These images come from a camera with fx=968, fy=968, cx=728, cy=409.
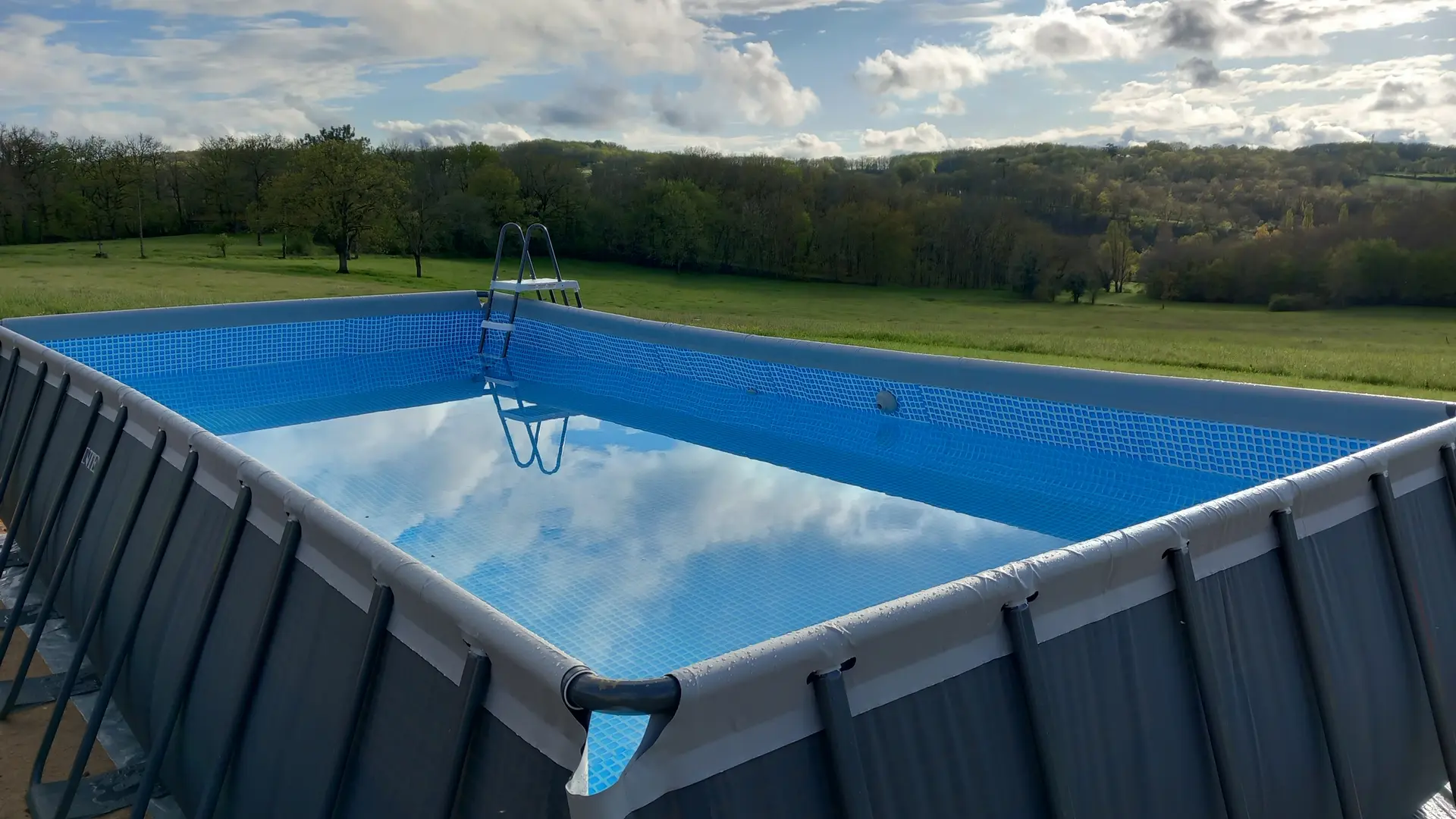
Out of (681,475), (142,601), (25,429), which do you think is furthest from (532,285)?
(142,601)

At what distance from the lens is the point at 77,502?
3.69m

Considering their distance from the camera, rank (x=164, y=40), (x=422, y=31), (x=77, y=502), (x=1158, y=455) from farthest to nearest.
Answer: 1. (x=164, y=40)
2. (x=422, y=31)
3. (x=1158, y=455)
4. (x=77, y=502)

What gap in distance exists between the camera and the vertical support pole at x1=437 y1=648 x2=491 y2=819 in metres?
1.48

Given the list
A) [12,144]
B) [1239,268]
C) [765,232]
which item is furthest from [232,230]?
[1239,268]

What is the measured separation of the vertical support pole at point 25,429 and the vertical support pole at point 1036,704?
14.3 feet

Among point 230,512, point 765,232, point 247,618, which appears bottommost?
point 247,618

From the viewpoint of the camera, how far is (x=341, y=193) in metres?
25.8

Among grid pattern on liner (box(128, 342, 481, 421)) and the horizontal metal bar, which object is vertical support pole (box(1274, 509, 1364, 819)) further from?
grid pattern on liner (box(128, 342, 481, 421))

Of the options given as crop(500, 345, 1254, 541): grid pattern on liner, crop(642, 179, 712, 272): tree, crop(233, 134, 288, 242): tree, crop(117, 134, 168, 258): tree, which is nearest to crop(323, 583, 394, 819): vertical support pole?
crop(500, 345, 1254, 541): grid pattern on liner

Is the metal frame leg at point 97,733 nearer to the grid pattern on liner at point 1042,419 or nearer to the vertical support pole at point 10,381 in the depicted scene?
the vertical support pole at point 10,381

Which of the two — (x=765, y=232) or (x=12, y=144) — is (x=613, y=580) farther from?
(x=12, y=144)

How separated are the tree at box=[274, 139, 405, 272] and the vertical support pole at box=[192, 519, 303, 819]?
25292 mm

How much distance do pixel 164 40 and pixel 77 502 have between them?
2593 centimetres

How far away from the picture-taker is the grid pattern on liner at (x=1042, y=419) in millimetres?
4375
